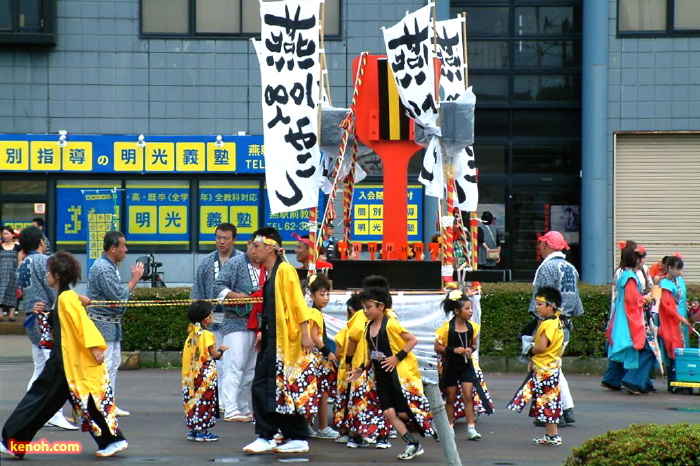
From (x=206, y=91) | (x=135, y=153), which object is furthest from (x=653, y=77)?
(x=135, y=153)

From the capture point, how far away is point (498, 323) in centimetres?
1561

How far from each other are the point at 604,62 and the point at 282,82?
13.2 metres

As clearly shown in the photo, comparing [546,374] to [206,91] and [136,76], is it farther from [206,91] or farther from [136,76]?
[136,76]

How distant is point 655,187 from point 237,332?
15.3m

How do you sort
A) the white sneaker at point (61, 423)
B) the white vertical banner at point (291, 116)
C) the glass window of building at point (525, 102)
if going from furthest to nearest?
1. the glass window of building at point (525, 102)
2. the white vertical banner at point (291, 116)
3. the white sneaker at point (61, 423)

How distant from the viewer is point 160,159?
23.4 metres

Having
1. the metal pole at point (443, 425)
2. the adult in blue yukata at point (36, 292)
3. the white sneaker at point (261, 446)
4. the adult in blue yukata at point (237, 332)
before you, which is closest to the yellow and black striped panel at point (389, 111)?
the adult in blue yukata at point (237, 332)

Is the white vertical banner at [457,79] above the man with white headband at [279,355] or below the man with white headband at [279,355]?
above

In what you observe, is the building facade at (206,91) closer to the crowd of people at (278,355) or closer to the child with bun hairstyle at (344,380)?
the crowd of people at (278,355)

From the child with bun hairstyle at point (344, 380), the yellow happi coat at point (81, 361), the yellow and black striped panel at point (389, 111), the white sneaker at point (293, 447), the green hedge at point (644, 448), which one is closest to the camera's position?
the green hedge at point (644, 448)

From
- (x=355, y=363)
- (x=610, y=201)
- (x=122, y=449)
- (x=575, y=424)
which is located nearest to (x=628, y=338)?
(x=575, y=424)

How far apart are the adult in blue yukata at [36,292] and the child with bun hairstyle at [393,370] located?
9.59 ft

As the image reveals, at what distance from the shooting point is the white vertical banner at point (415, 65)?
37.1ft

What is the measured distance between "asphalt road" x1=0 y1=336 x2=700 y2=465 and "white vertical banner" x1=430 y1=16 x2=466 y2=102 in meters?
3.95
